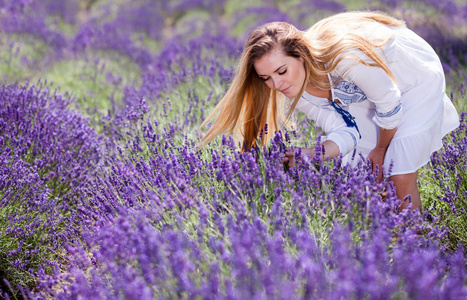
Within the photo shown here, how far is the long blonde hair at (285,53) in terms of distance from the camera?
2240 mm

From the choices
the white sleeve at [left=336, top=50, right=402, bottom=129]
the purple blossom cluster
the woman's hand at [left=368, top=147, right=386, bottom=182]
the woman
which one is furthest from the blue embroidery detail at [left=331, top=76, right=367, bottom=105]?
the purple blossom cluster

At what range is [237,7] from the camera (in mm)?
10711

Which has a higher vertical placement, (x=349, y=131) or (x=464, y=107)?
(x=349, y=131)

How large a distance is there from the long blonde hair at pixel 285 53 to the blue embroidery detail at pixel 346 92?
56 millimetres

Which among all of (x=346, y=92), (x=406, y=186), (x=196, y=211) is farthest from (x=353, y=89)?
(x=196, y=211)

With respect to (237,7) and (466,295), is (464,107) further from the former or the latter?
(237,7)

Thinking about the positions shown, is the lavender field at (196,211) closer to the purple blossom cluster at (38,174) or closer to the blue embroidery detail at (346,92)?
the purple blossom cluster at (38,174)

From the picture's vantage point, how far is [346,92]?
2447mm

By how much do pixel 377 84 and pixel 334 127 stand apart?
493 millimetres

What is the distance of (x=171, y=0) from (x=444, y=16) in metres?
7.10

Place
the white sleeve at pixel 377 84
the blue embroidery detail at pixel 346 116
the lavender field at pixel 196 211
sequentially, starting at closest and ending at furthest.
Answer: the lavender field at pixel 196 211
the white sleeve at pixel 377 84
the blue embroidery detail at pixel 346 116

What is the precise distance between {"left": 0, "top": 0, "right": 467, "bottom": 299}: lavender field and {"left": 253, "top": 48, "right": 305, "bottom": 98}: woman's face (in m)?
0.28

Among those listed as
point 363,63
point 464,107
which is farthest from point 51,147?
point 464,107

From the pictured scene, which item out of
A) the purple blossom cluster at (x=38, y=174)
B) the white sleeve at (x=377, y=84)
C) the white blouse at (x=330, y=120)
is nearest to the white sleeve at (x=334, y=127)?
the white blouse at (x=330, y=120)
